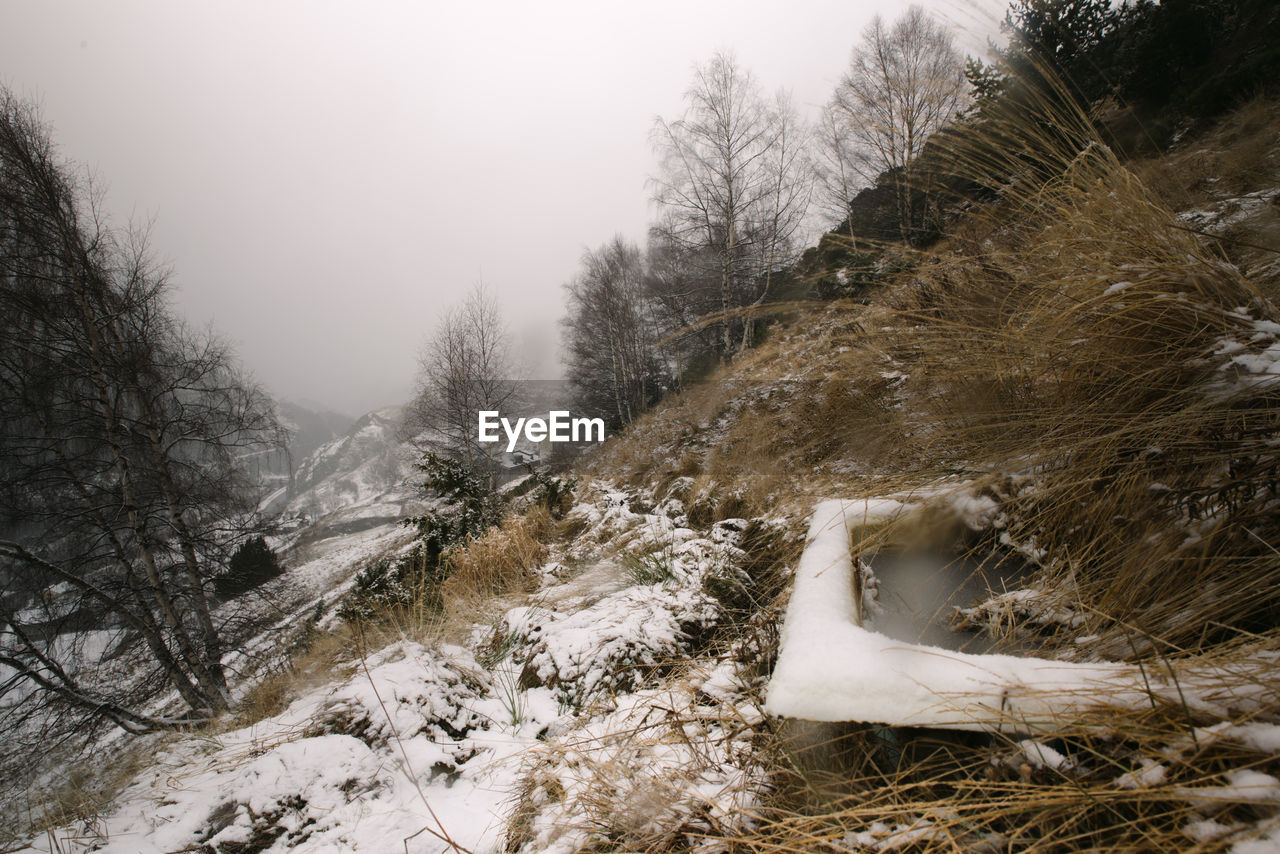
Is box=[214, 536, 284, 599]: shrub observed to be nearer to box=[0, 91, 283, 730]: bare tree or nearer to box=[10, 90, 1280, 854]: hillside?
box=[0, 91, 283, 730]: bare tree

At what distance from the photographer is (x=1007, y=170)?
4.85 feet

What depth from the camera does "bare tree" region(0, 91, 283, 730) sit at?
458 cm

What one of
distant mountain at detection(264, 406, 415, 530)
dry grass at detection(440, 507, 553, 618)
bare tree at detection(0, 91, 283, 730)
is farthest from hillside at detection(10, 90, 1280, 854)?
distant mountain at detection(264, 406, 415, 530)

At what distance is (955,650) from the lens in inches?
38.3

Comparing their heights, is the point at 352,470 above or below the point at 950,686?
below

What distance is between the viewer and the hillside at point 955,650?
604 mm

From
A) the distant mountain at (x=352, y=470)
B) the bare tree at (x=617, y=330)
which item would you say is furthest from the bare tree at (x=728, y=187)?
the distant mountain at (x=352, y=470)

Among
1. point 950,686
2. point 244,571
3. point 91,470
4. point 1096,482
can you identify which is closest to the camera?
point 950,686

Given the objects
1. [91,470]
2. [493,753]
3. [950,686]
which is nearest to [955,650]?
[950,686]

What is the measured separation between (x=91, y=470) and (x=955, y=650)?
8455mm

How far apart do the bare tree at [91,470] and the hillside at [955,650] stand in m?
4.36

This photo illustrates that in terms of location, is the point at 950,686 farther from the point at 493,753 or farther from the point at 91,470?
the point at 91,470

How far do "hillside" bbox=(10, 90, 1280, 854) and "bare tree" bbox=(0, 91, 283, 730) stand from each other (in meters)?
4.36

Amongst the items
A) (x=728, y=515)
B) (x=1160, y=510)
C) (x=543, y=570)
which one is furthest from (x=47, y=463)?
(x=1160, y=510)
